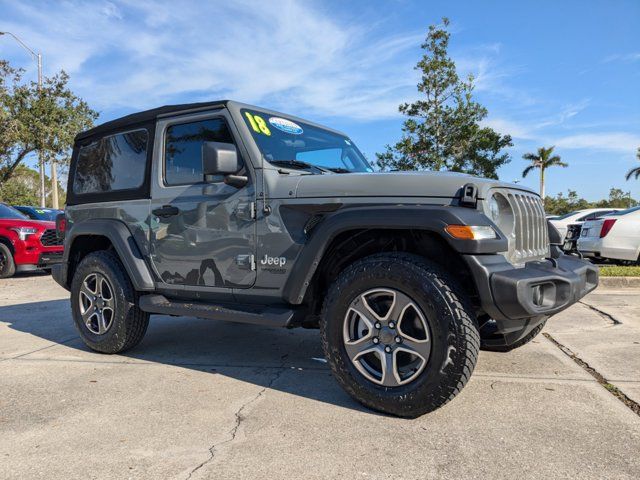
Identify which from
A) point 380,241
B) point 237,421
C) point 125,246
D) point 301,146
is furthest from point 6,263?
point 380,241

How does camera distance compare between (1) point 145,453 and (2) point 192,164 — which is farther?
(2) point 192,164

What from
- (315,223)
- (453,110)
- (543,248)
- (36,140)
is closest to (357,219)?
(315,223)

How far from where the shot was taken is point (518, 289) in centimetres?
250

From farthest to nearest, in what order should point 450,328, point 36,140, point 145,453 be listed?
point 36,140, point 450,328, point 145,453

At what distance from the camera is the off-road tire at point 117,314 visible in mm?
4020

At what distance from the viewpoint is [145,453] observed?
2387 mm

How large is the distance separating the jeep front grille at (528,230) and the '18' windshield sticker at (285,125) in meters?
1.69

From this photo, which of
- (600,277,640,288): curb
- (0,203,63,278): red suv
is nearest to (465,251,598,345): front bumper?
(600,277,640,288): curb

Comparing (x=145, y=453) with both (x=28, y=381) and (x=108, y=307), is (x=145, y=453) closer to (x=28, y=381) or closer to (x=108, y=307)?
(x=28, y=381)

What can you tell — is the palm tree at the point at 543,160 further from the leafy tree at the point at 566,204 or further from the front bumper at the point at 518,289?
the front bumper at the point at 518,289

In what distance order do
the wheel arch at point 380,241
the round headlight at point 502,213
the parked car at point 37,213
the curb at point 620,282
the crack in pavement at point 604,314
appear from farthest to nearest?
the parked car at point 37,213, the curb at point 620,282, the crack in pavement at point 604,314, the round headlight at point 502,213, the wheel arch at point 380,241

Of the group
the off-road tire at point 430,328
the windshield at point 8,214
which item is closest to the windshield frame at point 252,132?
the off-road tire at point 430,328

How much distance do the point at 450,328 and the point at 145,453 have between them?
5.30 ft

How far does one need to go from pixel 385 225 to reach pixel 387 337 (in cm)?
63
